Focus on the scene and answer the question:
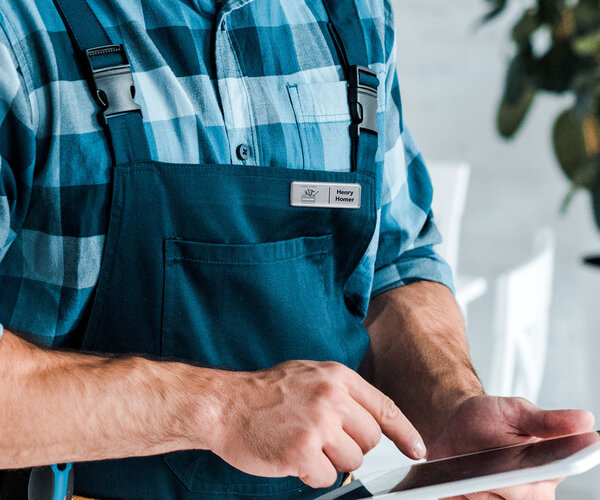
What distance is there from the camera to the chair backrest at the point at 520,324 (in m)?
1.89

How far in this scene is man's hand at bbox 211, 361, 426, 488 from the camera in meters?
0.66

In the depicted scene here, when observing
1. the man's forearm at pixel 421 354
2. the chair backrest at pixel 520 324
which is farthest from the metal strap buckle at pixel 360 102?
the chair backrest at pixel 520 324

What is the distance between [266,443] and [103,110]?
1.14ft

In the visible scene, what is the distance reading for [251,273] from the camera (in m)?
0.82

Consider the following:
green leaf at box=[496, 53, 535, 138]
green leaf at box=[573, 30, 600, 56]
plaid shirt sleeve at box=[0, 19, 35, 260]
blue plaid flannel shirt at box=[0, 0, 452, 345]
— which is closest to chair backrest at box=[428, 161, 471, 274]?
green leaf at box=[573, 30, 600, 56]

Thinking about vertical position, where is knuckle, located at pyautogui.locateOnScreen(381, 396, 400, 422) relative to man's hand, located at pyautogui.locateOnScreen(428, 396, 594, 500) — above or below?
above

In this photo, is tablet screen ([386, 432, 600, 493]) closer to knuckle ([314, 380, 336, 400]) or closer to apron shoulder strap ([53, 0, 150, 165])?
knuckle ([314, 380, 336, 400])

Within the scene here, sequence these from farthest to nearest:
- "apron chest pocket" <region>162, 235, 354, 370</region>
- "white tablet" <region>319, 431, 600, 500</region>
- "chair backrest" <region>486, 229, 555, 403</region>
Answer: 1. "chair backrest" <region>486, 229, 555, 403</region>
2. "apron chest pocket" <region>162, 235, 354, 370</region>
3. "white tablet" <region>319, 431, 600, 500</region>

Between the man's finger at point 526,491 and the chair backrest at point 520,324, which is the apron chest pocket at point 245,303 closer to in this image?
the man's finger at point 526,491

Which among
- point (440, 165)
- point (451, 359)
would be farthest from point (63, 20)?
point (440, 165)

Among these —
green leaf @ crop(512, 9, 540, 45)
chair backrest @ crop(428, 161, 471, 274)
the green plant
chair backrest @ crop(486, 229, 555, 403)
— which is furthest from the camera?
green leaf @ crop(512, 9, 540, 45)

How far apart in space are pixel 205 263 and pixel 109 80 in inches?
8.0

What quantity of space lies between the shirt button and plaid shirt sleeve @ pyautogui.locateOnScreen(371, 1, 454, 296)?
0.82 ft

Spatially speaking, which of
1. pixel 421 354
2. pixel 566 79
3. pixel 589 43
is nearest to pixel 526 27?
pixel 566 79
